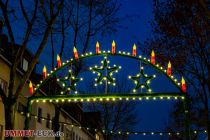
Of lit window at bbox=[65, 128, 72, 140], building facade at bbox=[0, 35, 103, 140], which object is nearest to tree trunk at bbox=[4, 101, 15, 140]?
building facade at bbox=[0, 35, 103, 140]

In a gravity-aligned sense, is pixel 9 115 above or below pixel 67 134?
below

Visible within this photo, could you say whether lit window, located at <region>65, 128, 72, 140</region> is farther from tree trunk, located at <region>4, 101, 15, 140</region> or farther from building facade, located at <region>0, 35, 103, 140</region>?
tree trunk, located at <region>4, 101, 15, 140</region>

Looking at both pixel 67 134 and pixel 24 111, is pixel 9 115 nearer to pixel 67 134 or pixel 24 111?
pixel 24 111

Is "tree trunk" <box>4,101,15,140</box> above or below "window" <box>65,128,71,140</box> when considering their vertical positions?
below

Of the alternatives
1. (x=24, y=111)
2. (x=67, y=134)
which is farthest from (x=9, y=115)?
(x=67, y=134)

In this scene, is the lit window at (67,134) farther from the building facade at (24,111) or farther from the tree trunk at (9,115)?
the tree trunk at (9,115)

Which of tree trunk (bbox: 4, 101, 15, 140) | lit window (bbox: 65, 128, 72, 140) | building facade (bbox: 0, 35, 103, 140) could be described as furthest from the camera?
lit window (bbox: 65, 128, 72, 140)

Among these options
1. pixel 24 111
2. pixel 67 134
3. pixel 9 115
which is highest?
pixel 24 111

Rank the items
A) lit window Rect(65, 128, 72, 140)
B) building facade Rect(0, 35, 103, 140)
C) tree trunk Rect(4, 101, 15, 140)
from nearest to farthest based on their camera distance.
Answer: tree trunk Rect(4, 101, 15, 140) < building facade Rect(0, 35, 103, 140) < lit window Rect(65, 128, 72, 140)

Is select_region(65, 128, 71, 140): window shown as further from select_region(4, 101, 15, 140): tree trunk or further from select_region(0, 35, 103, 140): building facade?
select_region(4, 101, 15, 140): tree trunk

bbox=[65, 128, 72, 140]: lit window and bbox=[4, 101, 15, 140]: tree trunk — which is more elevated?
bbox=[65, 128, 72, 140]: lit window

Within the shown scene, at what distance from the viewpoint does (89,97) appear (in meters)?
14.9

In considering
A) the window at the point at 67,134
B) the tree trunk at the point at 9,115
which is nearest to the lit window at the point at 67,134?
the window at the point at 67,134

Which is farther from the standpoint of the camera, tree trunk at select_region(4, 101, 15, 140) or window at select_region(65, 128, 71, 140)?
window at select_region(65, 128, 71, 140)
